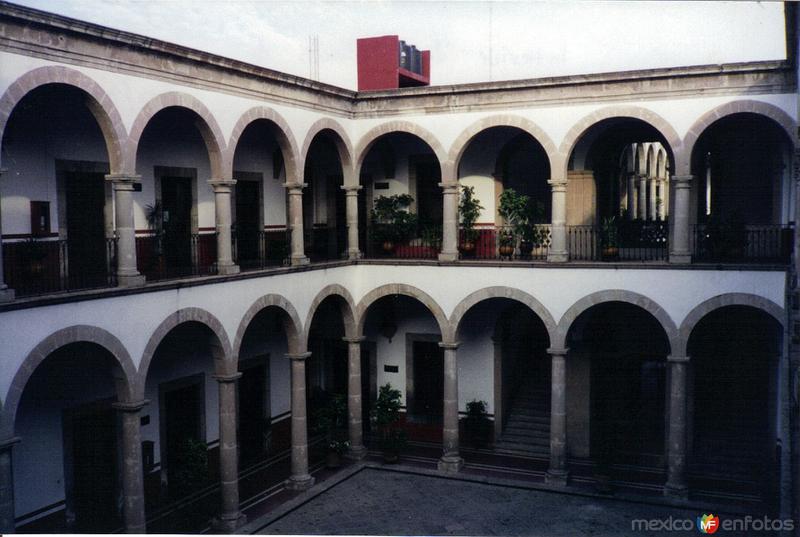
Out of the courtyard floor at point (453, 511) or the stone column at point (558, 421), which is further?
the stone column at point (558, 421)

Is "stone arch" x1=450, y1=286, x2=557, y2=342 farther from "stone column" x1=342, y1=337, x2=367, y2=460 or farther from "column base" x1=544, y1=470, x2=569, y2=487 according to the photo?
"column base" x1=544, y1=470, x2=569, y2=487

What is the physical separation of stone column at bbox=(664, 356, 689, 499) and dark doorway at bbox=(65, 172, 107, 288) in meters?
10.3

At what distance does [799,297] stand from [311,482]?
942 cm

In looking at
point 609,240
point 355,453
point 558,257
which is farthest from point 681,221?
point 355,453

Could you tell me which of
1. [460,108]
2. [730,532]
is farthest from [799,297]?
[460,108]

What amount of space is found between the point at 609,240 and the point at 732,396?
4.64 metres

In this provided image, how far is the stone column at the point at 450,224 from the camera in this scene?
15812mm

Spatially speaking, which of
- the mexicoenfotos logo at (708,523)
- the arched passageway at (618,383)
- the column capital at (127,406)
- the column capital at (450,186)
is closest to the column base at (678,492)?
the mexicoenfotos logo at (708,523)

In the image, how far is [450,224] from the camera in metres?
15.8

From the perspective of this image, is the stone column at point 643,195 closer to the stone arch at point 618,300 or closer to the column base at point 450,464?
the stone arch at point 618,300

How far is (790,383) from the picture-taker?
12430mm

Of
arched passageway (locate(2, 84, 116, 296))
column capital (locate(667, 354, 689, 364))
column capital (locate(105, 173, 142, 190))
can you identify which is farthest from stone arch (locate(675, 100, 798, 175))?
arched passageway (locate(2, 84, 116, 296))

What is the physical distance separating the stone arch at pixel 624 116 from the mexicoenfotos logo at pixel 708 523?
6475 mm

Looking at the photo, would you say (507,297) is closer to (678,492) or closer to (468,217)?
Result: (468,217)
